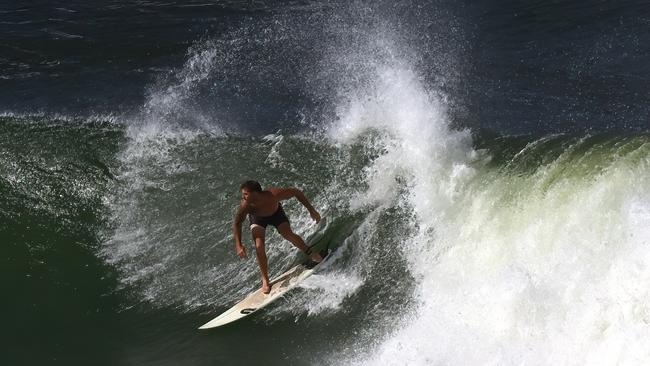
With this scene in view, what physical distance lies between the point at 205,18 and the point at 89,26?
2.75m

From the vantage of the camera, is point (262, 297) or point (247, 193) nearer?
point (247, 193)

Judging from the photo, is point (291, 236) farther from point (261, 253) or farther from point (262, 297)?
point (262, 297)

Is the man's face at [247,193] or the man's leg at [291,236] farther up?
the man's face at [247,193]

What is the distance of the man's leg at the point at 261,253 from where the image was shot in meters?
9.47

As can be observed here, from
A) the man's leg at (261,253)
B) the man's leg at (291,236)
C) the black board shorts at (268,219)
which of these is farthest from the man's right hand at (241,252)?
the man's leg at (291,236)

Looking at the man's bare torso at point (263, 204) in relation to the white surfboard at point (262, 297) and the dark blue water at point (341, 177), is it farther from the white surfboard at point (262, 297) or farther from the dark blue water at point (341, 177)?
the dark blue water at point (341, 177)

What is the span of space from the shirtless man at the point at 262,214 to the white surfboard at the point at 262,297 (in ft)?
0.39

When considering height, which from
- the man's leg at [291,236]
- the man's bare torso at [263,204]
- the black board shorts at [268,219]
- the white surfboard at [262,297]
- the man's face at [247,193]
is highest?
the man's face at [247,193]

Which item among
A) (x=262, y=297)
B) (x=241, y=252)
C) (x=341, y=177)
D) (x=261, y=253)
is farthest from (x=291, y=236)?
(x=341, y=177)

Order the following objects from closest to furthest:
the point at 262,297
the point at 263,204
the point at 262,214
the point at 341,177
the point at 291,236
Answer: the point at 263,204, the point at 262,214, the point at 262,297, the point at 291,236, the point at 341,177

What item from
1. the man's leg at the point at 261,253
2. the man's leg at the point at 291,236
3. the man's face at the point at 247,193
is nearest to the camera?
the man's face at the point at 247,193

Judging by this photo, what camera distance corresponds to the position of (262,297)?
31.7 ft

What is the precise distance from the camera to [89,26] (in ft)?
56.6

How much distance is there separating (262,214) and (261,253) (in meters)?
0.49
